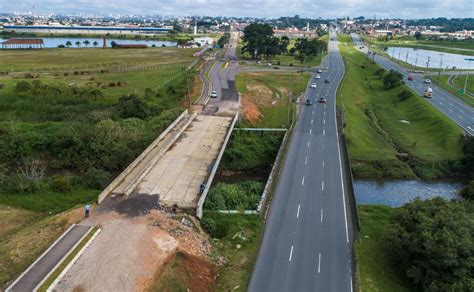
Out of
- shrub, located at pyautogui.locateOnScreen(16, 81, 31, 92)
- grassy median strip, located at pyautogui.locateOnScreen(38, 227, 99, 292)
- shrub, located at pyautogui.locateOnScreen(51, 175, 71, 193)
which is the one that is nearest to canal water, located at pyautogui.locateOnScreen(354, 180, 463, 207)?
grassy median strip, located at pyautogui.locateOnScreen(38, 227, 99, 292)

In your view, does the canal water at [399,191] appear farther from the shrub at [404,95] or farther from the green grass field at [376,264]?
the shrub at [404,95]

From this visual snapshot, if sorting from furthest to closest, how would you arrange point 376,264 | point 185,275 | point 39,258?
point 376,264 < point 39,258 < point 185,275

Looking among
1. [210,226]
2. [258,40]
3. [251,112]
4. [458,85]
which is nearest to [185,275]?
[210,226]

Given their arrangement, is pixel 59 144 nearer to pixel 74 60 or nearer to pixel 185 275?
pixel 185 275

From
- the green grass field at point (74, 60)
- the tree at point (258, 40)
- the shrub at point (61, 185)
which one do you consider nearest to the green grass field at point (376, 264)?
the shrub at point (61, 185)

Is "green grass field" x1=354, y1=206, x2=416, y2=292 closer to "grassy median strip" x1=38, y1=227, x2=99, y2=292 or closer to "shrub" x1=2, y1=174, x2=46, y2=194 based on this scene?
"grassy median strip" x1=38, y1=227, x2=99, y2=292

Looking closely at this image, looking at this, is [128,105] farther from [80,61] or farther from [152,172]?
[80,61]

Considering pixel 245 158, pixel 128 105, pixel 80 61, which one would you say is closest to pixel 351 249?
pixel 245 158
